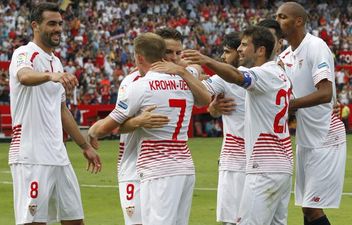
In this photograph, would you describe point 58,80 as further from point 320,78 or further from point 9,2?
point 9,2

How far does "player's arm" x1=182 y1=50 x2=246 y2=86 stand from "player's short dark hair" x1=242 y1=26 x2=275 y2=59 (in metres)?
0.46

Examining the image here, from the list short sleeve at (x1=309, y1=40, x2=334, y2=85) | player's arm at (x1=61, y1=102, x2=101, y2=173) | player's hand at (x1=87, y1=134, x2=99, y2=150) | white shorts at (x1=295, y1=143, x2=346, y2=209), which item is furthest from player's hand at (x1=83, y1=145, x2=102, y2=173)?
short sleeve at (x1=309, y1=40, x2=334, y2=85)

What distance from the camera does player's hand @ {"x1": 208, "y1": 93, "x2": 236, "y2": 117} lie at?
10789 millimetres

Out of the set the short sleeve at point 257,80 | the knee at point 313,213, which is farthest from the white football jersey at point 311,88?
the short sleeve at point 257,80

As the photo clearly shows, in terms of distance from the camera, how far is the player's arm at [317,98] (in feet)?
34.7

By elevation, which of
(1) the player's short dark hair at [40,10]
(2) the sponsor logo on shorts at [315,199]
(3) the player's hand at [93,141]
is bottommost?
(2) the sponsor logo on shorts at [315,199]

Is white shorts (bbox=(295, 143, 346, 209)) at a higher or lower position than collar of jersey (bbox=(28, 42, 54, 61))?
lower

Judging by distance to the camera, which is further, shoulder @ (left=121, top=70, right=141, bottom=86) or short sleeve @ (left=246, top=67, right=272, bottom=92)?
shoulder @ (left=121, top=70, right=141, bottom=86)

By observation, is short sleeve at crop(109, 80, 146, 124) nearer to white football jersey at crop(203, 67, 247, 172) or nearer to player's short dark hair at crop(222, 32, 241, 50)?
white football jersey at crop(203, 67, 247, 172)

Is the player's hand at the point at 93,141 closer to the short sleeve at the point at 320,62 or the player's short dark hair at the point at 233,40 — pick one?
the player's short dark hair at the point at 233,40

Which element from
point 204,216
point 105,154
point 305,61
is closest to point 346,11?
point 105,154

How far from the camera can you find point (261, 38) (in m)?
9.31

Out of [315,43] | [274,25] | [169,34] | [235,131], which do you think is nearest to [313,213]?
[235,131]

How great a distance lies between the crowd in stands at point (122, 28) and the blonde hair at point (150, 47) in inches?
989
